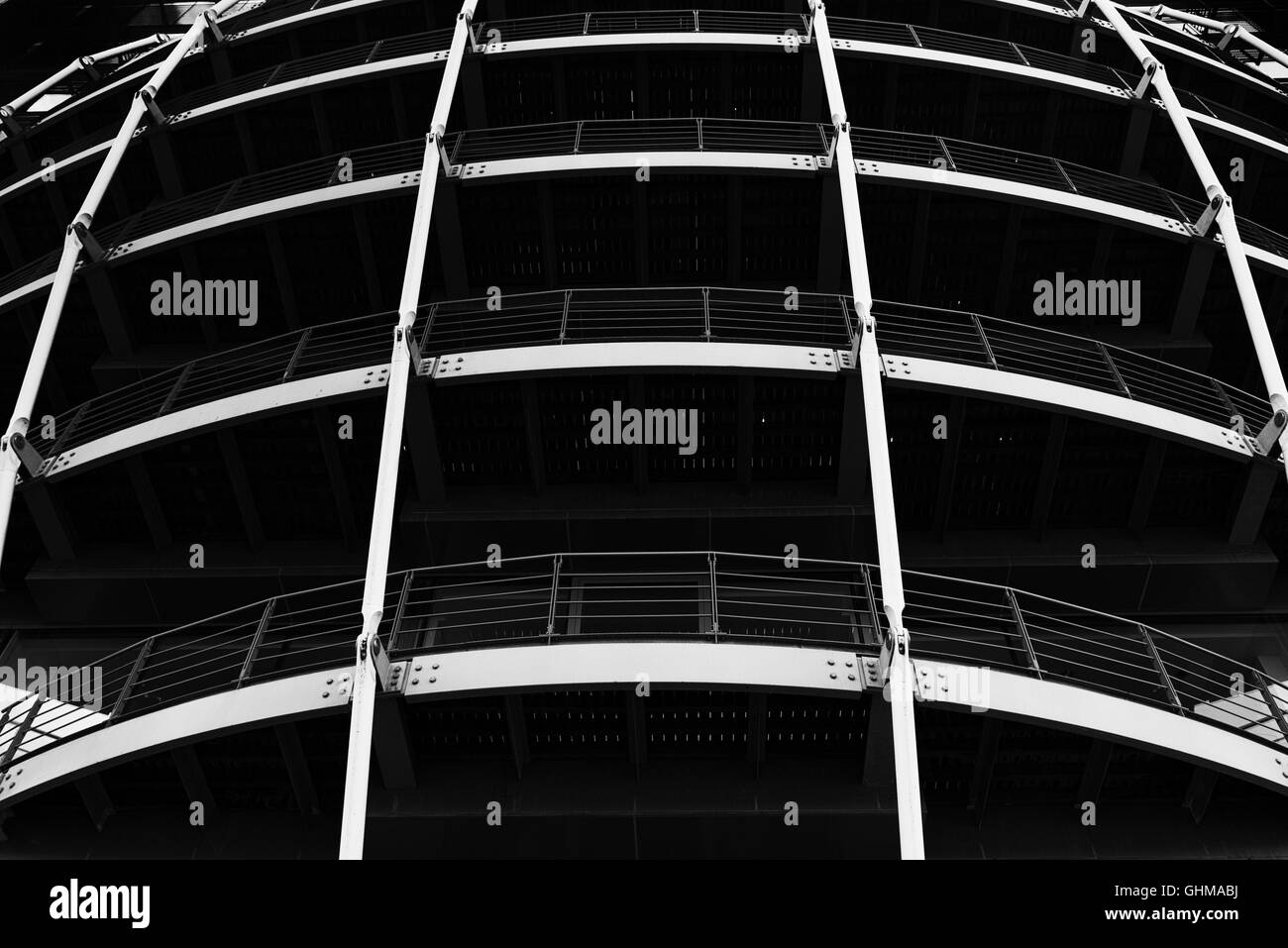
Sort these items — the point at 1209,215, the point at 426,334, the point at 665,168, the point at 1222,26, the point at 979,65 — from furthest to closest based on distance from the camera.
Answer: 1. the point at 1222,26
2. the point at 979,65
3. the point at 1209,215
4. the point at 665,168
5. the point at 426,334

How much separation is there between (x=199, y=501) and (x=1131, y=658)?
1319 centimetres

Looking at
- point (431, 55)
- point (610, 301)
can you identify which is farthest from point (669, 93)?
point (610, 301)

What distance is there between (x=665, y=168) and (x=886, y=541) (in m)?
6.67

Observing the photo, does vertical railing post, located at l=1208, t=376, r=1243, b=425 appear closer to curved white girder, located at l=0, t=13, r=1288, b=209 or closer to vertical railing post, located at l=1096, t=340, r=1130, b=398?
vertical railing post, located at l=1096, t=340, r=1130, b=398

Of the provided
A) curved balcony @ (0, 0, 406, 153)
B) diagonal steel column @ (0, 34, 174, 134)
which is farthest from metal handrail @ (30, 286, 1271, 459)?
diagonal steel column @ (0, 34, 174, 134)

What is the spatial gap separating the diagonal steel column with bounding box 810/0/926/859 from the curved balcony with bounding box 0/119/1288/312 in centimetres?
146

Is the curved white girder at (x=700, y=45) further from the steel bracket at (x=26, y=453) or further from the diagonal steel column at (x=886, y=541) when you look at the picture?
the steel bracket at (x=26, y=453)

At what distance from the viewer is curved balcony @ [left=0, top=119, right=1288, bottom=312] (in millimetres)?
13602

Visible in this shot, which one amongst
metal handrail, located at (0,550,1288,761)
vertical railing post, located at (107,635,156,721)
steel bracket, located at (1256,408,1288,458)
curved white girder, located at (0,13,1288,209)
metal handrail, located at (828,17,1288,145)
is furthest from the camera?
metal handrail, located at (828,17,1288,145)

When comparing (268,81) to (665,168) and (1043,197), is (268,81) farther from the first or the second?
(1043,197)

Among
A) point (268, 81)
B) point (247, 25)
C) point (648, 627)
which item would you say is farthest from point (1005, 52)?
point (247, 25)

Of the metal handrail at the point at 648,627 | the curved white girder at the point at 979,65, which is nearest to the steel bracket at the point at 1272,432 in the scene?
the metal handrail at the point at 648,627

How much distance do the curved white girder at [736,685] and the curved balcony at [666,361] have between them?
365cm

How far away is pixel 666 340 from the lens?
40.9 ft
